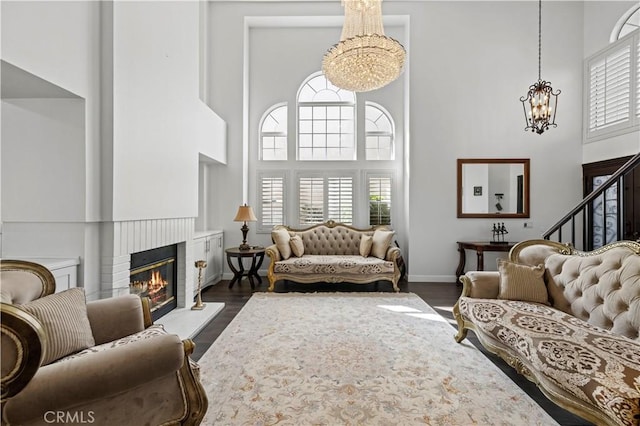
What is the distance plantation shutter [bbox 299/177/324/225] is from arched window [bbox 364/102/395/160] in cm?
122

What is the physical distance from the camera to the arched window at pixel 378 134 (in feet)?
21.8

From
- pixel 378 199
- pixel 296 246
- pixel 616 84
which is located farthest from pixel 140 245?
pixel 616 84

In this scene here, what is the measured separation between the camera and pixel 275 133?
6.65 metres

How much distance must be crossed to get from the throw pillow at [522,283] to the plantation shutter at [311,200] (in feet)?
13.0

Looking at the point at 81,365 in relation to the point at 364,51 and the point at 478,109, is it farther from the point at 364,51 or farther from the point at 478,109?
the point at 478,109

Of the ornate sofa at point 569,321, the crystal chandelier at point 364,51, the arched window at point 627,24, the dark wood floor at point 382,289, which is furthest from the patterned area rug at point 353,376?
the arched window at point 627,24

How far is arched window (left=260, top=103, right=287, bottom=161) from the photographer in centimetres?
664

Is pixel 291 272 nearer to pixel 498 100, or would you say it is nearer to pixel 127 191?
A: pixel 127 191

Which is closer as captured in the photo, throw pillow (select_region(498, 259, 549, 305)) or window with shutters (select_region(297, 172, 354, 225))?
throw pillow (select_region(498, 259, 549, 305))

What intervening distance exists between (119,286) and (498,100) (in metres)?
6.52

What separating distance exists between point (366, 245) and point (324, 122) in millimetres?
2790

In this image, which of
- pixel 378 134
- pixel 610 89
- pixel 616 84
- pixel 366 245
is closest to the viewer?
pixel 616 84

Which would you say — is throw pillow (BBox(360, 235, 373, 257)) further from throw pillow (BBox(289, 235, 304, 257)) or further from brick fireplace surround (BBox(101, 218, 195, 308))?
brick fireplace surround (BBox(101, 218, 195, 308))

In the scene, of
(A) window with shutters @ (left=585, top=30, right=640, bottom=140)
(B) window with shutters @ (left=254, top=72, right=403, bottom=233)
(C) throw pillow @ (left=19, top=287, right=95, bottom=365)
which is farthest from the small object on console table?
(C) throw pillow @ (left=19, top=287, right=95, bottom=365)
